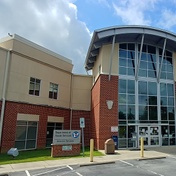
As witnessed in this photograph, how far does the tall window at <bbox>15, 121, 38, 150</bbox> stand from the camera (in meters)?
17.1

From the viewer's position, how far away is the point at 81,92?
2305cm

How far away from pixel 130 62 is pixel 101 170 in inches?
501

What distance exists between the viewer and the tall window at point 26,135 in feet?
56.1

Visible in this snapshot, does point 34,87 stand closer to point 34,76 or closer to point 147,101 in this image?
point 34,76

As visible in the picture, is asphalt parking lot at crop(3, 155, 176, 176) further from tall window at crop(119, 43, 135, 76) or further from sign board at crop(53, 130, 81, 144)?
tall window at crop(119, 43, 135, 76)

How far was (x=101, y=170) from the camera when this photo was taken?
9.87 metres

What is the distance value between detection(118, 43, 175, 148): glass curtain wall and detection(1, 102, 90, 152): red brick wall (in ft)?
17.5

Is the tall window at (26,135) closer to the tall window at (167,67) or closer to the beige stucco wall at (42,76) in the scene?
the beige stucco wall at (42,76)

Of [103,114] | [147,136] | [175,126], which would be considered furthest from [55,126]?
[175,126]

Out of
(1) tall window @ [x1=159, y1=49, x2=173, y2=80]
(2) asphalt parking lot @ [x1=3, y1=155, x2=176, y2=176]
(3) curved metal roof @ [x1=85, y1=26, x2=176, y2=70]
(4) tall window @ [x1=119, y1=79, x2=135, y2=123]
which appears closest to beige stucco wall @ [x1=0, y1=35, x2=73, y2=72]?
(3) curved metal roof @ [x1=85, y1=26, x2=176, y2=70]

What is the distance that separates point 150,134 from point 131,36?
976 cm

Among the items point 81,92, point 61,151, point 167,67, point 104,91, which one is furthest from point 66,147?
point 167,67

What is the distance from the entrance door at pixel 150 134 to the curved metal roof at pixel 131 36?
8.70 m

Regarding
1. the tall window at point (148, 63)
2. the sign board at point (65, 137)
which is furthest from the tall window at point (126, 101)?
the sign board at point (65, 137)
